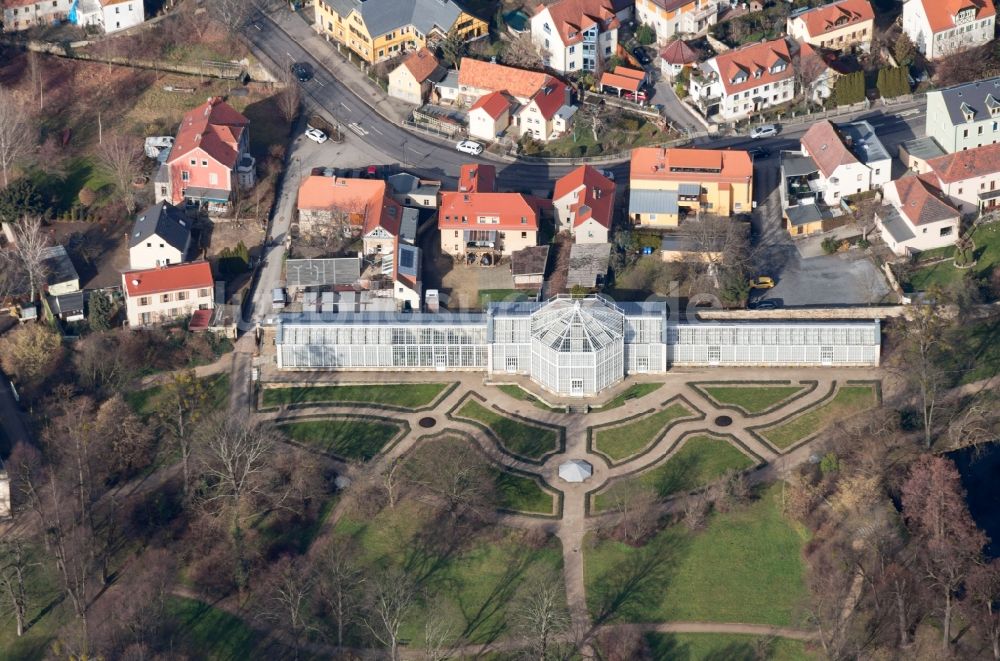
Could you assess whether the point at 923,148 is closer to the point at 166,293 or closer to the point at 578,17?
the point at 578,17

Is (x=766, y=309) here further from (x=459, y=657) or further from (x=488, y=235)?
(x=459, y=657)

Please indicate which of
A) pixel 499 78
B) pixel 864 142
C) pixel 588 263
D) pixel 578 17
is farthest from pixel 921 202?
pixel 499 78

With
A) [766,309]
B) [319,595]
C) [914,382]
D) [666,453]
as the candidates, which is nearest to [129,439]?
[319,595]

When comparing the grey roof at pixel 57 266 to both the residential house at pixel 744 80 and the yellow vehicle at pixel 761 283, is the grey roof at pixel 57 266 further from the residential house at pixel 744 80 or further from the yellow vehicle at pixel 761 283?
the residential house at pixel 744 80

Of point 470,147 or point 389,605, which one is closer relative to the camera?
point 389,605

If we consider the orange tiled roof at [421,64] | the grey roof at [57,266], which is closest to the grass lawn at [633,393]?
the orange tiled roof at [421,64]

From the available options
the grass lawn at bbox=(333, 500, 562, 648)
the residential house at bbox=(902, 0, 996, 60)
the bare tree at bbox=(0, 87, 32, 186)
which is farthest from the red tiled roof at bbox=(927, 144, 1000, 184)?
the bare tree at bbox=(0, 87, 32, 186)
